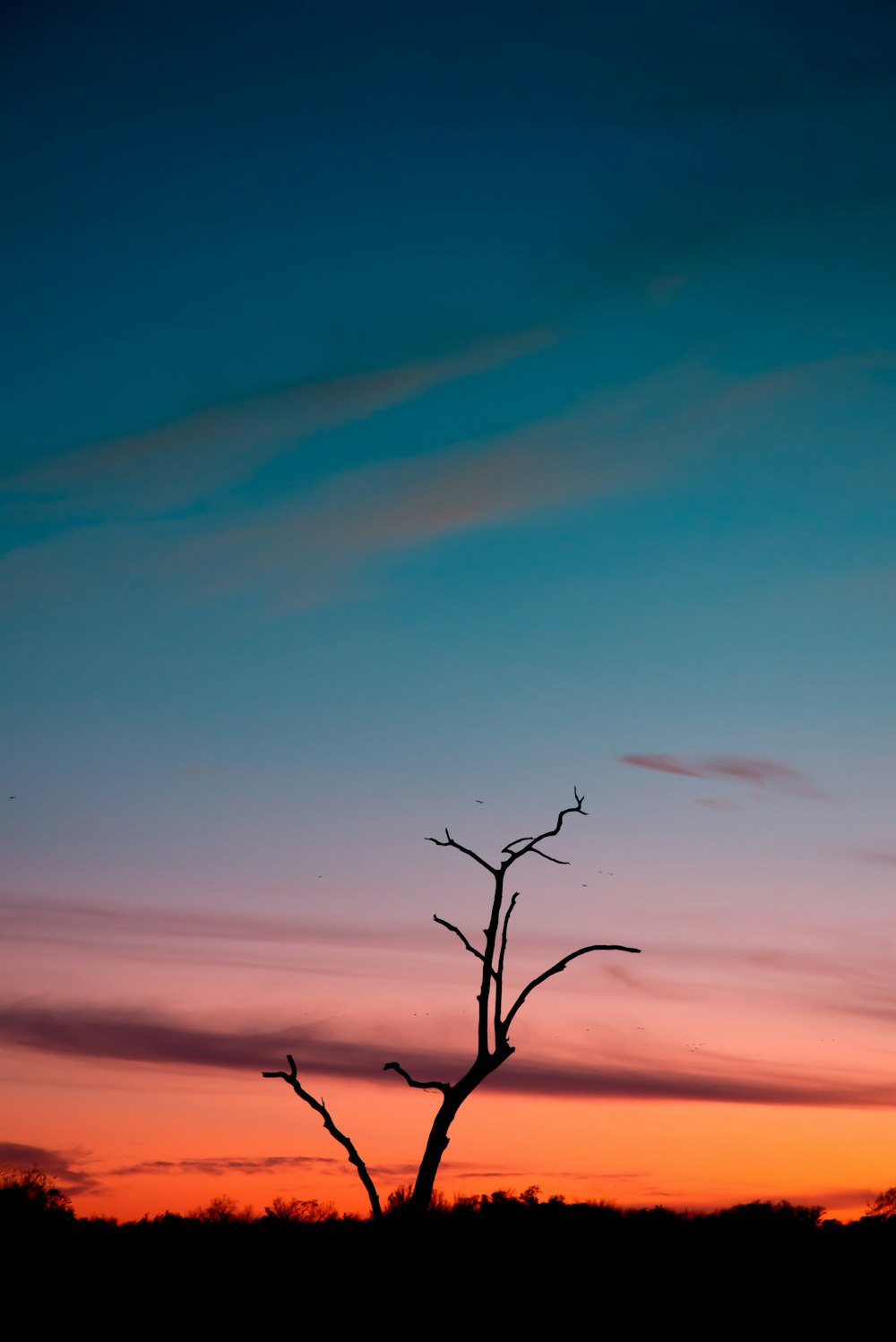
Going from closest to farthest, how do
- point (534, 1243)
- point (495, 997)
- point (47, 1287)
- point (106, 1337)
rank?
point (106, 1337), point (47, 1287), point (534, 1243), point (495, 997)

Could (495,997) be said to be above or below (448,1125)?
above

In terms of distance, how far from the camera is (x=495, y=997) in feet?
85.5

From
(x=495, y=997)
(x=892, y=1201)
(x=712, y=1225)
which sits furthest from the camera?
(x=892, y=1201)

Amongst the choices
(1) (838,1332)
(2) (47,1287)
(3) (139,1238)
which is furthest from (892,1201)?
(2) (47,1287)

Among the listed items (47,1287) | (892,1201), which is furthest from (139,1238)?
(892,1201)

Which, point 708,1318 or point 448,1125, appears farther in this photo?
point 448,1125

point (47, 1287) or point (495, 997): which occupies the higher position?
point (495, 997)

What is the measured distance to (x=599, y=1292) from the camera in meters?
18.9

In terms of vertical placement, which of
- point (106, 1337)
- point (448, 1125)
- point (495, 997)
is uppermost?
point (495, 997)

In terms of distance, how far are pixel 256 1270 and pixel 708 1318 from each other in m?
6.51

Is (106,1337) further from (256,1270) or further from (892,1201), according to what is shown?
(892,1201)

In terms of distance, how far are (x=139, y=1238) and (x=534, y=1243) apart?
6491 mm

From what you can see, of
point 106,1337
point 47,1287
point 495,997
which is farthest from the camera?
point 495,997

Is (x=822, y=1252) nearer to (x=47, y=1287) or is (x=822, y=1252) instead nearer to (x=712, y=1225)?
(x=712, y=1225)
